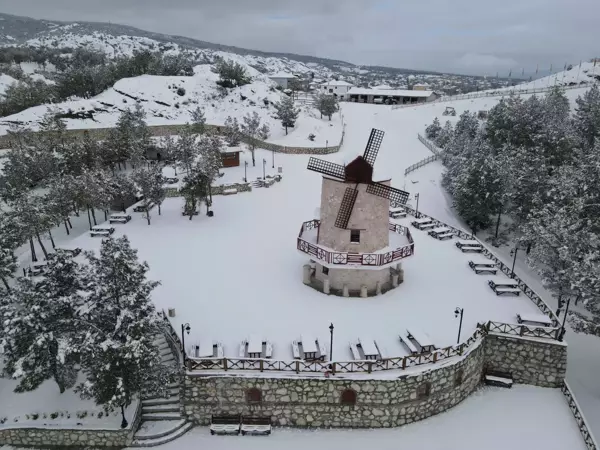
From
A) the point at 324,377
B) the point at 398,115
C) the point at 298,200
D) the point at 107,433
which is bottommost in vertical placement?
the point at 107,433

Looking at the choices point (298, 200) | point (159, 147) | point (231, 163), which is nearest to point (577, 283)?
point (298, 200)

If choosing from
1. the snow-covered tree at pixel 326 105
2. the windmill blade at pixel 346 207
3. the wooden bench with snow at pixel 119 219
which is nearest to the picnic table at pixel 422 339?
the windmill blade at pixel 346 207

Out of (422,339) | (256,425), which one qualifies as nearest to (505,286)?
(422,339)

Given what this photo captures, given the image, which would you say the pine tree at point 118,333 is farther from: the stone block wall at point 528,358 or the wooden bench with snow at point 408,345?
the stone block wall at point 528,358

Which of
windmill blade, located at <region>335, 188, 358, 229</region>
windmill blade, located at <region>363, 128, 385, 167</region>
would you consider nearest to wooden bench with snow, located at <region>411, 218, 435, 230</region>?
windmill blade, located at <region>363, 128, 385, 167</region>

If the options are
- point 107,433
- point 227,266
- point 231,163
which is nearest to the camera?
point 107,433

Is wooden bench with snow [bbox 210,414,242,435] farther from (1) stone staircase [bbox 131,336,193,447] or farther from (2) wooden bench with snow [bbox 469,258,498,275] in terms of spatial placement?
(2) wooden bench with snow [bbox 469,258,498,275]

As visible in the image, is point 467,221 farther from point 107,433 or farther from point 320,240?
point 107,433
